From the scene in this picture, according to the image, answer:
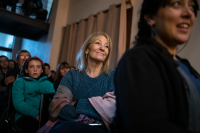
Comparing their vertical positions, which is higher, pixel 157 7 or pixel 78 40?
pixel 78 40

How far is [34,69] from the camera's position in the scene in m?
2.22

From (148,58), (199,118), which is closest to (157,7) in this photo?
(148,58)

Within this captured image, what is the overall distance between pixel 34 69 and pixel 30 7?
4.32 meters

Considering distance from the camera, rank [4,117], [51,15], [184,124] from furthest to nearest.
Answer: [51,15] < [4,117] < [184,124]

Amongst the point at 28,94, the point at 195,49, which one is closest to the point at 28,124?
the point at 28,94

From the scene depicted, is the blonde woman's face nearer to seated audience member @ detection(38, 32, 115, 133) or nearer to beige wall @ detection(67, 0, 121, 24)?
seated audience member @ detection(38, 32, 115, 133)

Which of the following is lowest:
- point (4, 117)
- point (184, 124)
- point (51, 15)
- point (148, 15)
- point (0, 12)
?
point (4, 117)

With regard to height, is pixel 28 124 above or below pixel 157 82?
below

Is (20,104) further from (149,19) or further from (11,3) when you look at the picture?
(11,3)

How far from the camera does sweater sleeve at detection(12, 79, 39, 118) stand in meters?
1.76

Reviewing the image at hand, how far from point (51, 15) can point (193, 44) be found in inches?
203

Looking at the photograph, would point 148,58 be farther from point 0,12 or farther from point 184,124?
point 0,12

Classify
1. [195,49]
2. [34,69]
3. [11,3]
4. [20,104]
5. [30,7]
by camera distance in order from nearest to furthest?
[20,104]
[34,69]
[195,49]
[11,3]
[30,7]

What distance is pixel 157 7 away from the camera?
63 cm
